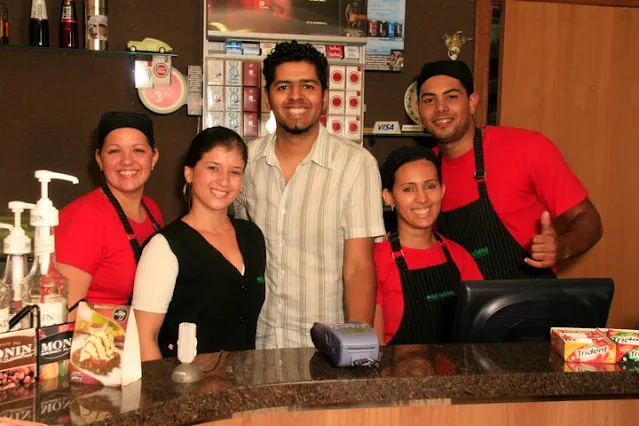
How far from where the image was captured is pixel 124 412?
129 cm

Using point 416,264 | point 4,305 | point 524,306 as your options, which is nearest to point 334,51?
point 416,264

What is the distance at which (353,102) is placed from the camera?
3619 millimetres

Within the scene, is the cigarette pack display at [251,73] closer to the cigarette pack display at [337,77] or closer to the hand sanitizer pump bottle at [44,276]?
the cigarette pack display at [337,77]


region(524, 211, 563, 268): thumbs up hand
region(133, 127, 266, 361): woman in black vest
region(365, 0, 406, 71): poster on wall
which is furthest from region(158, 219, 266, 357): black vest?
region(365, 0, 406, 71): poster on wall

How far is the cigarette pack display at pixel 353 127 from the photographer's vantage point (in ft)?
11.9

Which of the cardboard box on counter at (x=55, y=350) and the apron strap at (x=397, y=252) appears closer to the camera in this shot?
the cardboard box on counter at (x=55, y=350)

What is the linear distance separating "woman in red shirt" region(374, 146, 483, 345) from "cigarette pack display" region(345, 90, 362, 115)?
41.2 inches

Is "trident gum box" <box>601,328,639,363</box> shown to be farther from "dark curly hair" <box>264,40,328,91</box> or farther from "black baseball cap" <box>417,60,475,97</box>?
"black baseball cap" <box>417,60,475,97</box>

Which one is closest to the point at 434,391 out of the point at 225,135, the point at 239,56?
A: the point at 225,135

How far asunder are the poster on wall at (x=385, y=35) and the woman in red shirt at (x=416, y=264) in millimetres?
1354

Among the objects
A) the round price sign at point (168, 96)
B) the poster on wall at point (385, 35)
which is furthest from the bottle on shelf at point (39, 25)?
the poster on wall at point (385, 35)

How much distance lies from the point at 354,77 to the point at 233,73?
1.89 feet

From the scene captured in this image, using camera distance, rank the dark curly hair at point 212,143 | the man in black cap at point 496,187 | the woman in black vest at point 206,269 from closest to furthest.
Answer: the woman in black vest at point 206,269 → the dark curly hair at point 212,143 → the man in black cap at point 496,187

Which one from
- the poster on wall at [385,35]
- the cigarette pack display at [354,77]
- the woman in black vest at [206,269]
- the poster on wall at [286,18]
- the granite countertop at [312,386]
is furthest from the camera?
the poster on wall at [385,35]
